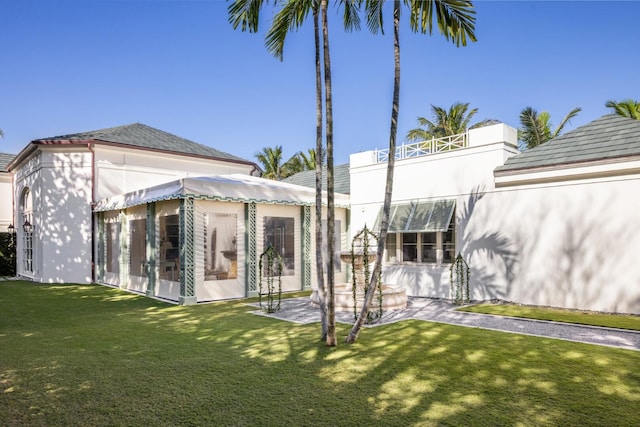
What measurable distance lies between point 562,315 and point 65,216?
20.0 metres

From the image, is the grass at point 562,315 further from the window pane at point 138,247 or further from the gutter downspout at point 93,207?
the gutter downspout at point 93,207

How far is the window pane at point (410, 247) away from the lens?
48.0 ft

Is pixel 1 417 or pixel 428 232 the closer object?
pixel 1 417

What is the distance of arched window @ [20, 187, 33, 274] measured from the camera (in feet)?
71.9

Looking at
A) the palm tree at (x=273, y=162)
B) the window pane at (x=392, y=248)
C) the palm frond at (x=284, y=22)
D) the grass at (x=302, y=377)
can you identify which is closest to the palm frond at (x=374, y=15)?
the palm frond at (x=284, y=22)

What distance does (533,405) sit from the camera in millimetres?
4789

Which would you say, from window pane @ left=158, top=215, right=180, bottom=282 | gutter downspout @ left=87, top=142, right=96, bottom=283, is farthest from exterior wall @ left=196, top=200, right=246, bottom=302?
gutter downspout @ left=87, top=142, right=96, bottom=283

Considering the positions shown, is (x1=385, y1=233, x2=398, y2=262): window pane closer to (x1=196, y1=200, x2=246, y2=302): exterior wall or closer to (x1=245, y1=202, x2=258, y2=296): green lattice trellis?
(x1=245, y1=202, x2=258, y2=296): green lattice trellis

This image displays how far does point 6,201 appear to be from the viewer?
25.3 metres

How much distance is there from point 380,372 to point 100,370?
158 inches

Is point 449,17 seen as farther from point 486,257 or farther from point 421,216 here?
point 486,257

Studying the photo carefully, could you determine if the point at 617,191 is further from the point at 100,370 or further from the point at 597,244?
the point at 100,370

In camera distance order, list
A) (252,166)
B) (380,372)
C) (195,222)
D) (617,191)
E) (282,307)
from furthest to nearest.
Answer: (252,166)
(195,222)
(282,307)
(617,191)
(380,372)

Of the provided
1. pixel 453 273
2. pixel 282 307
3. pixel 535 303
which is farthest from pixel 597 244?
pixel 282 307
